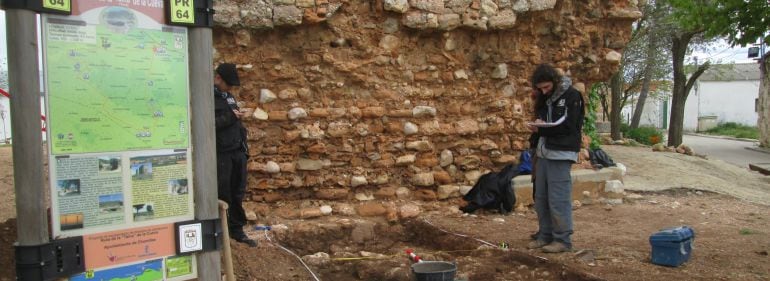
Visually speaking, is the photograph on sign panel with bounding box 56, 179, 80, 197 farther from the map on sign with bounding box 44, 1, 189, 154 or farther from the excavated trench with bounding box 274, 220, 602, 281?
the excavated trench with bounding box 274, 220, 602, 281

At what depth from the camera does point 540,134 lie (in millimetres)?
5660

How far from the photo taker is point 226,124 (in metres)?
5.43

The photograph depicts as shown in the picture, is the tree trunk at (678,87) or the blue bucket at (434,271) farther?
the tree trunk at (678,87)

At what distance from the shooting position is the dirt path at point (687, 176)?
33.4ft

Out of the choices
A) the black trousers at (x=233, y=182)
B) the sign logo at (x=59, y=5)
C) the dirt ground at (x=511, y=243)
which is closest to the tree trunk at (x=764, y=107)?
the dirt ground at (x=511, y=243)

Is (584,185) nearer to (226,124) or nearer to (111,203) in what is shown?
(226,124)

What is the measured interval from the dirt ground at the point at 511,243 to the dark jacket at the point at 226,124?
0.90 metres

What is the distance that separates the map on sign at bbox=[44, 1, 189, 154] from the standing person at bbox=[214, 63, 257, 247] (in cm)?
224

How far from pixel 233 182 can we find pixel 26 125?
3100mm

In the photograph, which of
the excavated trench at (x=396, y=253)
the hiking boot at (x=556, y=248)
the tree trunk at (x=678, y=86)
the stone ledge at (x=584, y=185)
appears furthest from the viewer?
the tree trunk at (x=678, y=86)

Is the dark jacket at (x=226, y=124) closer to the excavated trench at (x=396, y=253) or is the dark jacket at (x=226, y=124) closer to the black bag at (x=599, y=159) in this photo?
the excavated trench at (x=396, y=253)

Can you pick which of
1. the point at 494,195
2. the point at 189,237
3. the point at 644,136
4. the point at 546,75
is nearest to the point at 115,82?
the point at 189,237

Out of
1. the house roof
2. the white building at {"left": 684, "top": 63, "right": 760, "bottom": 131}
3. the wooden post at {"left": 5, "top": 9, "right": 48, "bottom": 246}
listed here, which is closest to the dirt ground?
the wooden post at {"left": 5, "top": 9, "right": 48, "bottom": 246}

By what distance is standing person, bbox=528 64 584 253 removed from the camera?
5.44m
